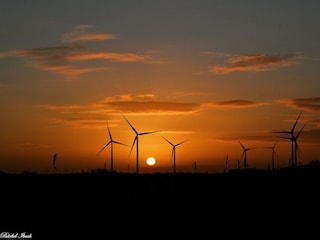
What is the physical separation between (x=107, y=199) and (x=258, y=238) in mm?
42117

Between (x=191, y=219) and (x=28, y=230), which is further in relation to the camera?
(x=191, y=219)

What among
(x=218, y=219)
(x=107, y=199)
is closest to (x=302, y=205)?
(x=218, y=219)

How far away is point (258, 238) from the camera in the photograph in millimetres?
73375

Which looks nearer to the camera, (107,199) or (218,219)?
(218,219)

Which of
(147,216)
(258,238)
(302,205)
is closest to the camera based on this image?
(258,238)

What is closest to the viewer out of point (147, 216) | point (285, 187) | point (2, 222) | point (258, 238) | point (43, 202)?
point (258, 238)

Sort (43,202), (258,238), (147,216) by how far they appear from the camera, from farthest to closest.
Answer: (43,202)
(147,216)
(258,238)

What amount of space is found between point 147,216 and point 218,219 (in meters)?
9.68

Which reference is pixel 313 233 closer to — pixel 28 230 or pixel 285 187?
pixel 28 230

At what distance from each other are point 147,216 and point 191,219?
6586mm

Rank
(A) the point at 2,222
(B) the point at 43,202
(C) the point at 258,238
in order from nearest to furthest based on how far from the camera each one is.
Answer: (C) the point at 258,238, (A) the point at 2,222, (B) the point at 43,202

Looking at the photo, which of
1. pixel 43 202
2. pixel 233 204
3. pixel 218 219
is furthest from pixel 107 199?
pixel 218 219

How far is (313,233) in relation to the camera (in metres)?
76.4

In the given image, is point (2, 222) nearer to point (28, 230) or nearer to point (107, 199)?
point (28, 230)
